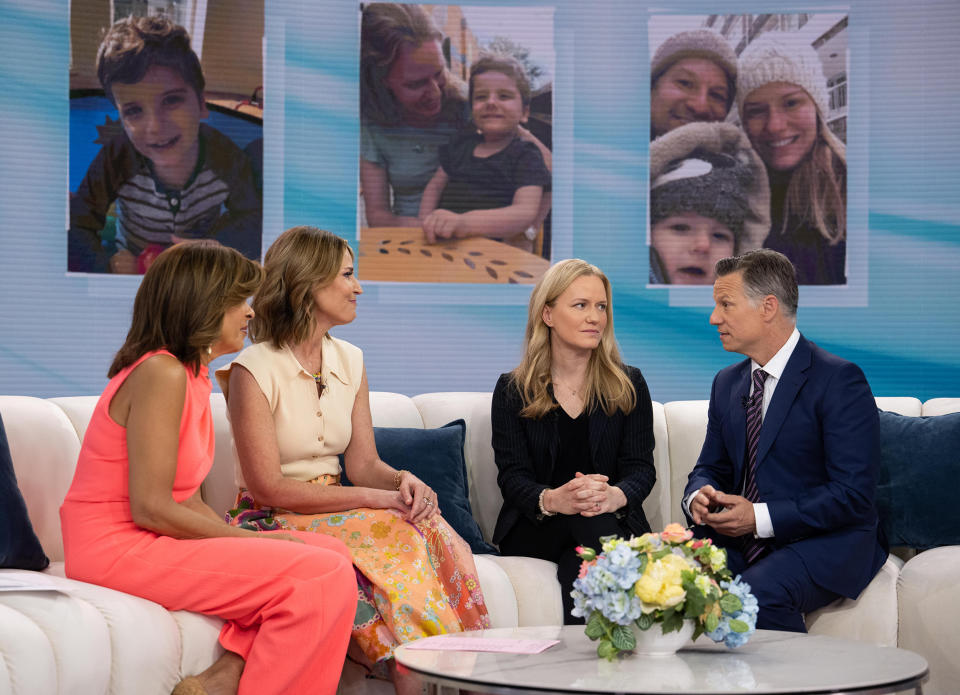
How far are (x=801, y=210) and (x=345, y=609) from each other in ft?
10.3

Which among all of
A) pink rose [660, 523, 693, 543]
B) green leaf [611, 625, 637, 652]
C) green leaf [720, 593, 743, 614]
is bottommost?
green leaf [611, 625, 637, 652]

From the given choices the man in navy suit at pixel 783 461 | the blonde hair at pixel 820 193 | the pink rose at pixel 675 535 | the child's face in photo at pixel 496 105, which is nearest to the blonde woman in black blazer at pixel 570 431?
the man in navy suit at pixel 783 461

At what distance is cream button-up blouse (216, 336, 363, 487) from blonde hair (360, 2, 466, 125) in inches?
73.9

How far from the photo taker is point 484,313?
4926mm

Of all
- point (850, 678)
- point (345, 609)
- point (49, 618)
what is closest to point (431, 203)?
point (345, 609)

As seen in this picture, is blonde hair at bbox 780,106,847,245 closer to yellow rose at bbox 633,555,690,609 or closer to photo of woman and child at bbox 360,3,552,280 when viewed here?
photo of woman and child at bbox 360,3,552,280

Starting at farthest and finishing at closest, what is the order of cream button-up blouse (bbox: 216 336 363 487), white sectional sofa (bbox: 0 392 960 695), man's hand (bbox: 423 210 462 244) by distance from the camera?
→ man's hand (bbox: 423 210 462 244)
cream button-up blouse (bbox: 216 336 363 487)
white sectional sofa (bbox: 0 392 960 695)

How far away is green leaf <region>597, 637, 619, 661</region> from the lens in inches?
84.5

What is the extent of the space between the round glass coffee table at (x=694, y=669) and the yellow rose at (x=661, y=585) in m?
0.13

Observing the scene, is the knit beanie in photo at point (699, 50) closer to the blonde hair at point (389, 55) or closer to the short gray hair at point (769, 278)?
the blonde hair at point (389, 55)

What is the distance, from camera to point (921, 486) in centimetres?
353

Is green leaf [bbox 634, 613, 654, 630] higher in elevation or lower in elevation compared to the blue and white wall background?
lower

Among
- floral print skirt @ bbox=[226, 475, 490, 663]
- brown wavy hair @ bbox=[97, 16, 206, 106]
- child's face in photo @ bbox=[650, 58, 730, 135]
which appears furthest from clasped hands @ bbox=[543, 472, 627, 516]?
brown wavy hair @ bbox=[97, 16, 206, 106]

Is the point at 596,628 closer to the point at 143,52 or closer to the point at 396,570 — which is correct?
the point at 396,570
